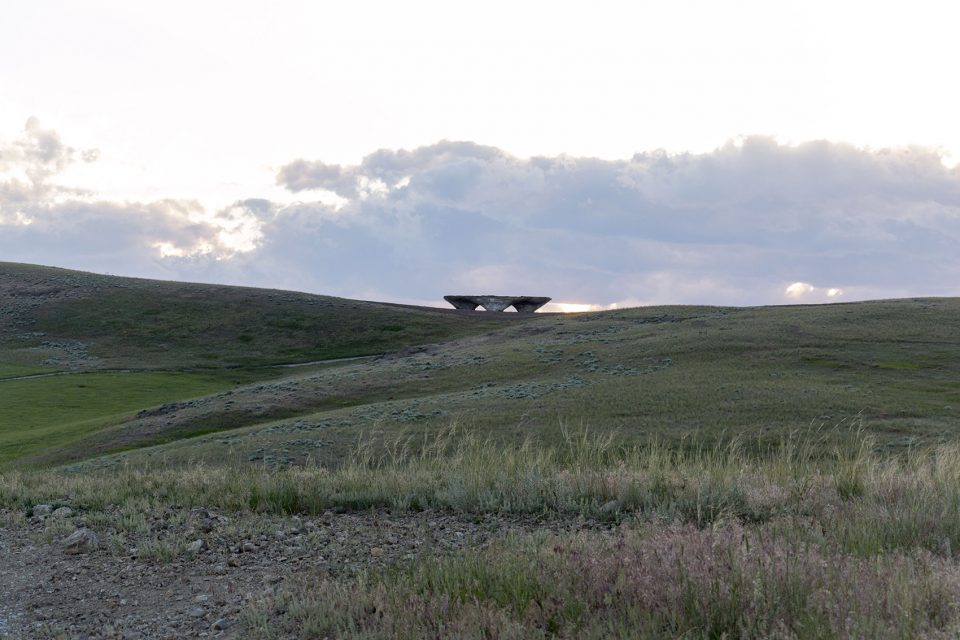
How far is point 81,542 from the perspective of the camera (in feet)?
28.1

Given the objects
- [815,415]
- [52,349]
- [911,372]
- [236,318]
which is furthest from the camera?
[236,318]

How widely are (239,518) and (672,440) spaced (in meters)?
12.5

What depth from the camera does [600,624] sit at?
4.80 m

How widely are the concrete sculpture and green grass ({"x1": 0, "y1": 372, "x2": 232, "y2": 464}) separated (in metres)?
34.9

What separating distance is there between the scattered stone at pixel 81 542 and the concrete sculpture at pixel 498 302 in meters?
74.0

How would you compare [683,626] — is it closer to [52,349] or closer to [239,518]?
[239,518]

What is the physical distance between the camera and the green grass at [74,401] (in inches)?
1244

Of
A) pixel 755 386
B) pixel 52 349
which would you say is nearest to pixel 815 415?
pixel 755 386

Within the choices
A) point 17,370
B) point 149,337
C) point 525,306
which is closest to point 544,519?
point 17,370

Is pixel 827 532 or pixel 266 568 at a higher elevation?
pixel 827 532

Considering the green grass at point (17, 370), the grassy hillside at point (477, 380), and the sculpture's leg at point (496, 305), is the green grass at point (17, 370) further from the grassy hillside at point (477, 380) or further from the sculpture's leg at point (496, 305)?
the sculpture's leg at point (496, 305)

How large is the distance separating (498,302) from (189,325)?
101 ft

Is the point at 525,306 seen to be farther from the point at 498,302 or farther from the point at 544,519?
the point at 544,519

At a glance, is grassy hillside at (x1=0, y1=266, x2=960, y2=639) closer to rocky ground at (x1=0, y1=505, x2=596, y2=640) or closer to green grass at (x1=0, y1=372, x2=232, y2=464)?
rocky ground at (x1=0, y1=505, x2=596, y2=640)
